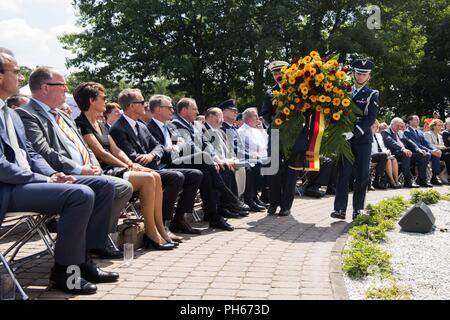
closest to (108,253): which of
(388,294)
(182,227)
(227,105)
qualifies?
(182,227)

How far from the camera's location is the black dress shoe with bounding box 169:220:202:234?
7020 mm

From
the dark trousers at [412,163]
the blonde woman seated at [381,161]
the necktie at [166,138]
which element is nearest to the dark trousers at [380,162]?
the blonde woman seated at [381,161]

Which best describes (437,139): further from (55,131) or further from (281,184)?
(55,131)

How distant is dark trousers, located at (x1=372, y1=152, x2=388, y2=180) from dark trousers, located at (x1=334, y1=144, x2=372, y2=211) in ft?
17.4

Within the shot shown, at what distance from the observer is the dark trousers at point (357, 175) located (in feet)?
27.4

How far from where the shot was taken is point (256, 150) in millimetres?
10422

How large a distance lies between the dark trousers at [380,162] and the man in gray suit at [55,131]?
9491mm

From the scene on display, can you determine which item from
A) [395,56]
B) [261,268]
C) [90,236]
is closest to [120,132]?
[90,236]

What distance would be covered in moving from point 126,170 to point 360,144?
399 centimetres

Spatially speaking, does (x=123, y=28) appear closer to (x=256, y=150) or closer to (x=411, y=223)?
(x=256, y=150)

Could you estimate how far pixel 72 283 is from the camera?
4227 millimetres

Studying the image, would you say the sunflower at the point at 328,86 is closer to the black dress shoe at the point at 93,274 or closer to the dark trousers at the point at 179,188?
the dark trousers at the point at 179,188
